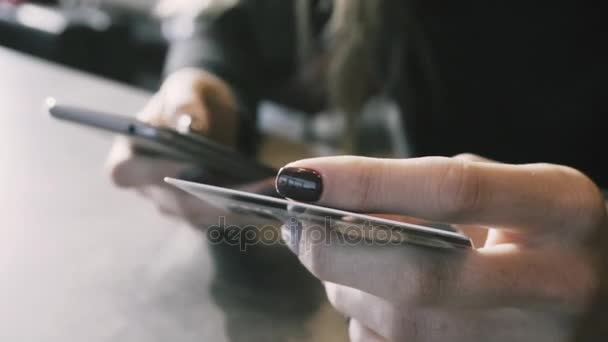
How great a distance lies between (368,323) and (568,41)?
0.51m

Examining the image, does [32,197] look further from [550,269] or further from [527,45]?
[527,45]

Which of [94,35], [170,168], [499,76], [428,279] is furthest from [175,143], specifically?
[94,35]

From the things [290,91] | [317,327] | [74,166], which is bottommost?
[317,327]

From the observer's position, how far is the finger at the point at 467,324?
0.35 meters

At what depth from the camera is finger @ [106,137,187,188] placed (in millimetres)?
522

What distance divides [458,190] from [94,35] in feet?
3.98

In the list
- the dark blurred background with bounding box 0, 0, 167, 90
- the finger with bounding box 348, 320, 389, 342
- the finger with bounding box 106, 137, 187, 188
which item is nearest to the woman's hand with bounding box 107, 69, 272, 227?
the finger with bounding box 106, 137, 187, 188

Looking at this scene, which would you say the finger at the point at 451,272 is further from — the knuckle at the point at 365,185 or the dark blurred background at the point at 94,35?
the dark blurred background at the point at 94,35

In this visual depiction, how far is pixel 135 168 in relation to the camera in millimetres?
531

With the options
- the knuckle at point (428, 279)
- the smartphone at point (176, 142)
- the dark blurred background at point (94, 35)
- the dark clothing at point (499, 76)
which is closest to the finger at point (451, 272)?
the knuckle at point (428, 279)

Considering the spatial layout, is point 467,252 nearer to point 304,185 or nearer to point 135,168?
point 304,185

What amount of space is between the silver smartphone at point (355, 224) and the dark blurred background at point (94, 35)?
958 mm

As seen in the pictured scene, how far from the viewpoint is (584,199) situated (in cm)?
32

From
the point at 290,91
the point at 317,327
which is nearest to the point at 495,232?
the point at 317,327
